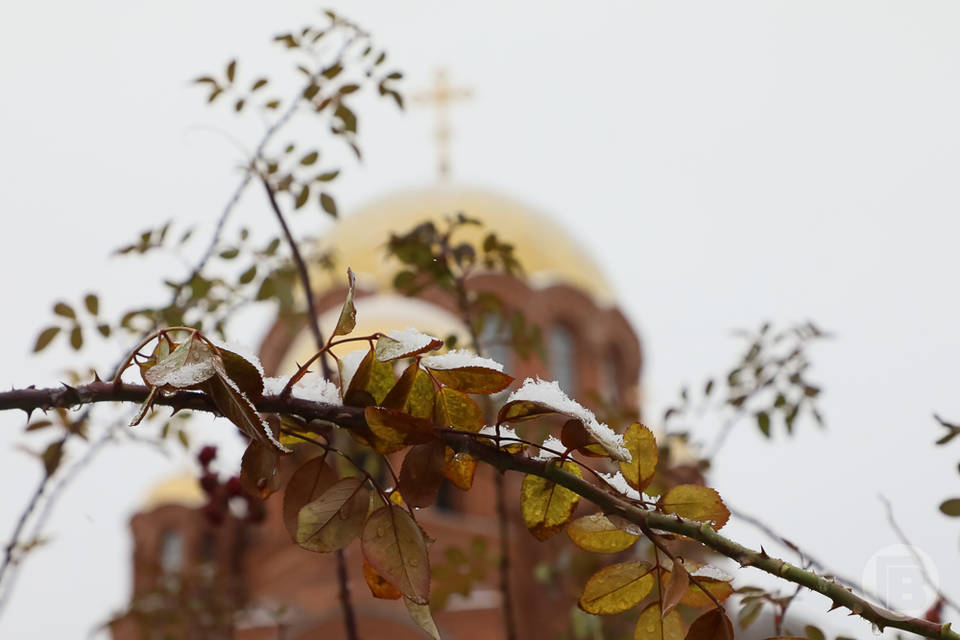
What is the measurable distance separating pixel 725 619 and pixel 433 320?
949 centimetres

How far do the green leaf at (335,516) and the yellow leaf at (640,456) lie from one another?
160mm

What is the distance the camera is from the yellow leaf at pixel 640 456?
623 millimetres

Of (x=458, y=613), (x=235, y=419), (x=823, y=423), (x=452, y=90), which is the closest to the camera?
(x=235, y=419)

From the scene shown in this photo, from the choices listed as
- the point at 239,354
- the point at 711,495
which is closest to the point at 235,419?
the point at 239,354

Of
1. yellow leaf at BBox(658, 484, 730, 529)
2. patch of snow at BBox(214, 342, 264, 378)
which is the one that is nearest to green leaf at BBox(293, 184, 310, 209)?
patch of snow at BBox(214, 342, 264, 378)

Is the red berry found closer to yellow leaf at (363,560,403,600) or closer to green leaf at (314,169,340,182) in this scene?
green leaf at (314,169,340,182)

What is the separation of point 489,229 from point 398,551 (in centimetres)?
1213

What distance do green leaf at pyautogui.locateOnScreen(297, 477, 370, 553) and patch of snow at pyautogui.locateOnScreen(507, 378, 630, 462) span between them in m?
0.11

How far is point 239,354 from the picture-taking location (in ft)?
1.96

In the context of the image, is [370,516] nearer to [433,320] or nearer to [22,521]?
[22,521]

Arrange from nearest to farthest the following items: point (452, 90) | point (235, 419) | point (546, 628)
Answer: point (235, 419) → point (546, 628) → point (452, 90)

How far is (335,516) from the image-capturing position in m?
0.60

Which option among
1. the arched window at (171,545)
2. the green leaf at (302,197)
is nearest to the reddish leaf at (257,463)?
the green leaf at (302,197)

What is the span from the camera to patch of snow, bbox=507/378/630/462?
0.58 metres
